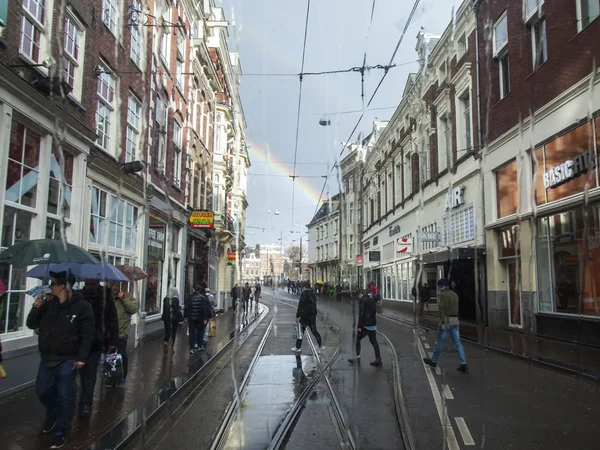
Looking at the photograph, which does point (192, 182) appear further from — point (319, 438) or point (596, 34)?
point (319, 438)

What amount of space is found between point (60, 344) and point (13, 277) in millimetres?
3727

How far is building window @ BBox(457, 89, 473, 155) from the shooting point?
18969 mm

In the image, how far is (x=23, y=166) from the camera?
26.0 feet

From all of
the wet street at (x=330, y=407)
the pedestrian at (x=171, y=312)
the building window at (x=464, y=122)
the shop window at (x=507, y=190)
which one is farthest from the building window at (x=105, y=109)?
the building window at (x=464, y=122)

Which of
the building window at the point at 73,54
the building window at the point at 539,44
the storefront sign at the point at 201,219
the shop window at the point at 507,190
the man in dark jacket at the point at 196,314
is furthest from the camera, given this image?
the storefront sign at the point at 201,219

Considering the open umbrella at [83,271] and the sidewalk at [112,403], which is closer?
the sidewalk at [112,403]

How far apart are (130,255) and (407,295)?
20123mm

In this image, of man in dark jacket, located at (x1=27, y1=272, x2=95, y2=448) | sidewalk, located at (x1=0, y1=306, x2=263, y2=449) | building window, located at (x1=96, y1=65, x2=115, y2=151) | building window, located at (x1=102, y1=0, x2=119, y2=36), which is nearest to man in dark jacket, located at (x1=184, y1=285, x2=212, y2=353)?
sidewalk, located at (x1=0, y1=306, x2=263, y2=449)

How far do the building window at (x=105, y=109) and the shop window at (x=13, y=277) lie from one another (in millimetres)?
3708

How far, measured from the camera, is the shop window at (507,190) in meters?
14.0

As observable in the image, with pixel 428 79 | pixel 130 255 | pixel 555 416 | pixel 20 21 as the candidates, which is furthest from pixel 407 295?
pixel 20 21

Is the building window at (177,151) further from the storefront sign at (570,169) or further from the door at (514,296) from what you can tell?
the door at (514,296)

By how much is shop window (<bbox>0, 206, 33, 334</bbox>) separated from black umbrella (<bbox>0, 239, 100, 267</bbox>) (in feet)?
6.15

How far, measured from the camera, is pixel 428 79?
2366cm
